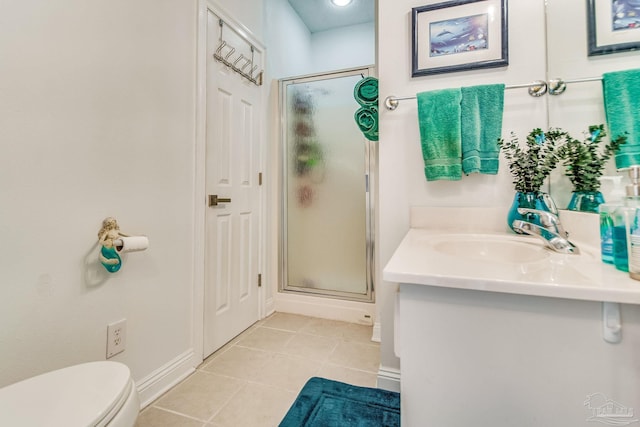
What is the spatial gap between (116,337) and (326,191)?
161 centimetres

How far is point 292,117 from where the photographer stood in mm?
2422

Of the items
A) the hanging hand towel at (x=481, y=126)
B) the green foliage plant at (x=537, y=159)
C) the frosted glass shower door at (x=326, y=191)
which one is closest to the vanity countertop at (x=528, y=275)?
the green foliage plant at (x=537, y=159)

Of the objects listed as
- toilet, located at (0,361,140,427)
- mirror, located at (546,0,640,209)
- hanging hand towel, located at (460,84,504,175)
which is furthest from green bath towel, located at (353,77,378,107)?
toilet, located at (0,361,140,427)

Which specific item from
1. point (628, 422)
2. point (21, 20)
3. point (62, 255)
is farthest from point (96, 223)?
point (628, 422)

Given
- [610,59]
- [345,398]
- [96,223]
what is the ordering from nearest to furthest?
1. [610,59]
2. [96,223]
3. [345,398]

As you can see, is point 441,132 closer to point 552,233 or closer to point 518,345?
point 552,233

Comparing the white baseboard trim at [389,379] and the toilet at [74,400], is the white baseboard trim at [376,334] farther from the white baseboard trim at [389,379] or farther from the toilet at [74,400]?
the toilet at [74,400]

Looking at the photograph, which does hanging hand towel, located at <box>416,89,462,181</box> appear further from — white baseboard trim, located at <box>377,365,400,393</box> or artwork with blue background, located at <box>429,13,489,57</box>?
white baseboard trim, located at <box>377,365,400,393</box>

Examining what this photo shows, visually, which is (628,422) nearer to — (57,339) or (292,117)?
(57,339)

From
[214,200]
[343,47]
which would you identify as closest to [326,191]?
[214,200]

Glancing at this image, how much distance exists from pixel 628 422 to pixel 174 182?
5.46 feet

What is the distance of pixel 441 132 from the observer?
4.14 ft

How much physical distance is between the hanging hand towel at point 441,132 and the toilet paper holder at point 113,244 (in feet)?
4.13

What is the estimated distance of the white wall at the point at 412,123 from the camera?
124 centimetres
